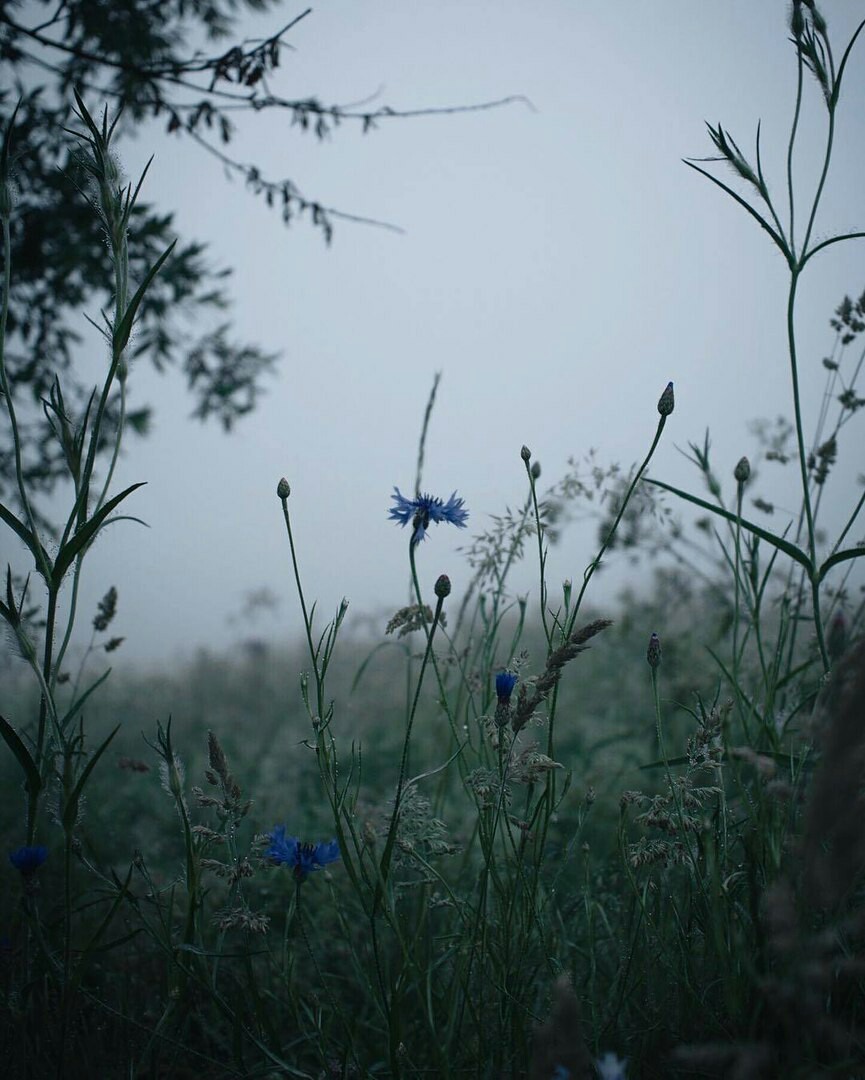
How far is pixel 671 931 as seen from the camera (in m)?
1.47

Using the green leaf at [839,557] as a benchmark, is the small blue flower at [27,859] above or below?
below

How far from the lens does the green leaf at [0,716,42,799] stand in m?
1.03

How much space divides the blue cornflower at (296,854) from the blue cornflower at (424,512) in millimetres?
545

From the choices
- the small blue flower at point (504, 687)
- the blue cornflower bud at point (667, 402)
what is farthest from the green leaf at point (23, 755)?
the blue cornflower bud at point (667, 402)

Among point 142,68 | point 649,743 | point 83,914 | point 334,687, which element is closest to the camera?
point 83,914

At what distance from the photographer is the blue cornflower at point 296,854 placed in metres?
1.17

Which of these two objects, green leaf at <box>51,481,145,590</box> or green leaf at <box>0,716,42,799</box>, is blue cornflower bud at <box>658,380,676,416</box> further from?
green leaf at <box>0,716,42,799</box>

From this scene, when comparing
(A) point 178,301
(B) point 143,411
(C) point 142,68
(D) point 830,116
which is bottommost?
(D) point 830,116

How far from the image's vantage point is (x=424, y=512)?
1412 millimetres

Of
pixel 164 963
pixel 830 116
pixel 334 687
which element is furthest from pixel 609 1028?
pixel 334 687

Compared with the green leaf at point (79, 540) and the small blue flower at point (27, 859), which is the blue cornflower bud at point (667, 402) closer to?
the green leaf at point (79, 540)

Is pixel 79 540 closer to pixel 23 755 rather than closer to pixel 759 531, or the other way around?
pixel 23 755

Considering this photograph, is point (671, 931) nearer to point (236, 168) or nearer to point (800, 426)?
point (800, 426)

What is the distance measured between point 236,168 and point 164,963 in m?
2.58
